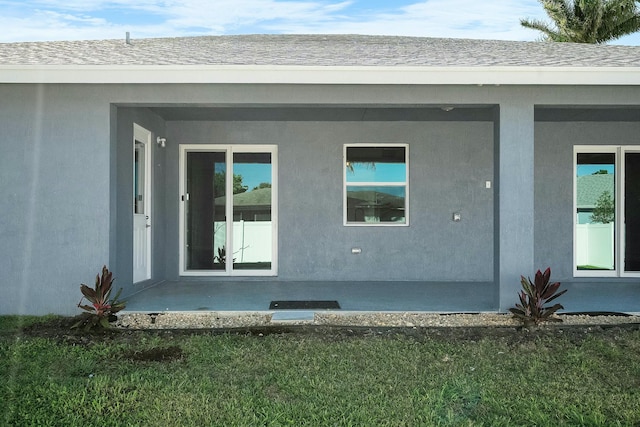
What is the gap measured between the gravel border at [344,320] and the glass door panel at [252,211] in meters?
3.26

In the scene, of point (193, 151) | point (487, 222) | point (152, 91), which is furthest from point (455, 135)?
point (152, 91)

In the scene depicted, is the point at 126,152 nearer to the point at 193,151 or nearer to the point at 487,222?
the point at 193,151

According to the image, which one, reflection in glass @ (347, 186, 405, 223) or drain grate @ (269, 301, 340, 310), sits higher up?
reflection in glass @ (347, 186, 405, 223)

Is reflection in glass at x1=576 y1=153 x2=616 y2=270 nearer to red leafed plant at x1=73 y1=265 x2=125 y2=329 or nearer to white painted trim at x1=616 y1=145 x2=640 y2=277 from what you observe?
white painted trim at x1=616 y1=145 x2=640 y2=277

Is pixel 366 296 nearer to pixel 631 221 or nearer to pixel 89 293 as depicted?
pixel 89 293

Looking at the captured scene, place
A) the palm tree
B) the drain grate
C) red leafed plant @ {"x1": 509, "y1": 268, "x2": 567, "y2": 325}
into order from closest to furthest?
red leafed plant @ {"x1": 509, "y1": 268, "x2": 567, "y2": 325}
the drain grate
the palm tree

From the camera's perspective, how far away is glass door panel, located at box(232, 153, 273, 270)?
1075 cm

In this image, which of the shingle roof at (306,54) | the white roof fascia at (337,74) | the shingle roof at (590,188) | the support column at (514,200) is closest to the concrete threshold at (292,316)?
the support column at (514,200)

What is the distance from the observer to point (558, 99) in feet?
24.4

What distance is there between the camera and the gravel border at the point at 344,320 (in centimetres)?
702

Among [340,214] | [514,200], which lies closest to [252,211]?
[340,214]

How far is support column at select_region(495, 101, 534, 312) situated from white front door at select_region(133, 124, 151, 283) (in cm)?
517

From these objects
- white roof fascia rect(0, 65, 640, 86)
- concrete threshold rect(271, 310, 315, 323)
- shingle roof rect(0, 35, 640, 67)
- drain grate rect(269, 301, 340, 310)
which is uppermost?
shingle roof rect(0, 35, 640, 67)

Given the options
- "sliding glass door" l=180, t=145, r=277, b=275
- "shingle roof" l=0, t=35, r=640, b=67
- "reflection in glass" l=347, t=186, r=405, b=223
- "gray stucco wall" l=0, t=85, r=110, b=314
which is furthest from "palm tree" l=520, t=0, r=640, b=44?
"gray stucco wall" l=0, t=85, r=110, b=314
